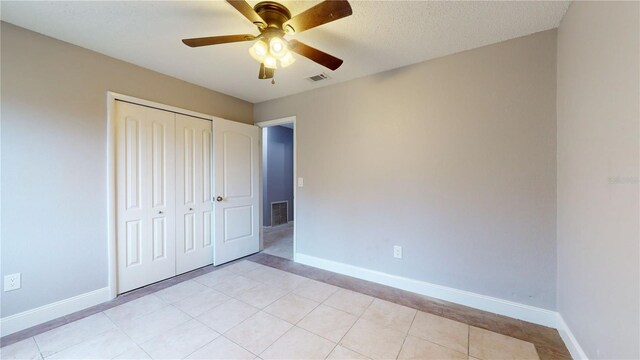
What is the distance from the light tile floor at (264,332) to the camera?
1616 millimetres

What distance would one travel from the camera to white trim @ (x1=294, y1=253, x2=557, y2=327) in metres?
1.93

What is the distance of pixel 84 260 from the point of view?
2.19 metres

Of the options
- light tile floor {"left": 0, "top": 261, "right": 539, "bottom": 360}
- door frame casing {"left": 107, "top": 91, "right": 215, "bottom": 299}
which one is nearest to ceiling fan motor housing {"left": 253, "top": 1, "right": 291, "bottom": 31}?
door frame casing {"left": 107, "top": 91, "right": 215, "bottom": 299}

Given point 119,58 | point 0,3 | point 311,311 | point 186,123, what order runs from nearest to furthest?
1. point 0,3
2. point 311,311
3. point 119,58
4. point 186,123

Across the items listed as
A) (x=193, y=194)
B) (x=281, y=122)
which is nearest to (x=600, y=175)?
(x=281, y=122)

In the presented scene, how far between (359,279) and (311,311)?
0.88m

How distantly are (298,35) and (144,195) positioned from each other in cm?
232

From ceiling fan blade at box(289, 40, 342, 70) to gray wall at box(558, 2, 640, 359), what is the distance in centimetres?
147

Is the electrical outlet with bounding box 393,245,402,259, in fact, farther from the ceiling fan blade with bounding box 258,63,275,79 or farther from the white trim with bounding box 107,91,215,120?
the white trim with bounding box 107,91,215,120

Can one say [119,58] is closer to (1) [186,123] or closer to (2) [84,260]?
(1) [186,123]

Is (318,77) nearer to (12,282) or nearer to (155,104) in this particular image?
(155,104)

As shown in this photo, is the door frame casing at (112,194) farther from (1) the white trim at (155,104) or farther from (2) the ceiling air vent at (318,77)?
(2) the ceiling air vent at (318,77)

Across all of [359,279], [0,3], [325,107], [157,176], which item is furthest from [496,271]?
[0,3]

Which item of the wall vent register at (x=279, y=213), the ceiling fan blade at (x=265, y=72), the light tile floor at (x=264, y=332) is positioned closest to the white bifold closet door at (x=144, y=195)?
the light tile floor at (x=264, y=332)
